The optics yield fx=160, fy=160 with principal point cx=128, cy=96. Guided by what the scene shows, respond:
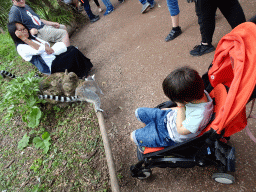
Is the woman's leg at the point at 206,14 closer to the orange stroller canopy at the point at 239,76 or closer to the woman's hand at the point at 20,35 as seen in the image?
the orange stroller canopy at the point at 239,76

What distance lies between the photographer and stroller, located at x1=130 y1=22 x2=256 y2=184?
1116 millimetres

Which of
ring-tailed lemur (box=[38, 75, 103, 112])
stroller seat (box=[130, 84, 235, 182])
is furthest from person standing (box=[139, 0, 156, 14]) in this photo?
stroller seat (box=[130, 84, 235, 182])

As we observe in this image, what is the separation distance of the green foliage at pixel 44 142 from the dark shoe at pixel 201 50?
3.22 meters

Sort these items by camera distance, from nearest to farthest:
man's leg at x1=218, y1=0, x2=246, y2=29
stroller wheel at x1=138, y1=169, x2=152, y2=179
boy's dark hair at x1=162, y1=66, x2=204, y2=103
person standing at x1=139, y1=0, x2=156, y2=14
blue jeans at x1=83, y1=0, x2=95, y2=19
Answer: boy's dark hair at x1=162, y1=66, x2=204, y2=103
stroller wheel at x1=138, y1=169, x2=152, y2=179
man's leg at x1=218, y1=0, x2=246, y2=29
person standing at x1=139, y1=0, x2=156, y2=14
blue jeans at x1=83, y1=0, x2=95, y2=19

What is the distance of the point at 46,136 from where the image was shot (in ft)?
9.95

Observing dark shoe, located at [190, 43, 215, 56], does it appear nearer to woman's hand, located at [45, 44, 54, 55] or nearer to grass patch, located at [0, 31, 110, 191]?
grass patch, located at [0, 31, 110, 191]

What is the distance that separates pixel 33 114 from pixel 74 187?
180cm

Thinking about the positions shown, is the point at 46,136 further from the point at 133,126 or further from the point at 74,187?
the point at 133,126

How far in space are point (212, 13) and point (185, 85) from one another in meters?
2.00

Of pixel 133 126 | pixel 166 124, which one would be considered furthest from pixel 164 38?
pixel 166 124

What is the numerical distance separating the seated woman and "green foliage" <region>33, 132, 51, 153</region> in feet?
4.91

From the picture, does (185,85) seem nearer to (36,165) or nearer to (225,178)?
(225,178)

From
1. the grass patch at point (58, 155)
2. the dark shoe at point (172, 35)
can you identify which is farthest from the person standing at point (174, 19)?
the grass patch at point (58, 155)

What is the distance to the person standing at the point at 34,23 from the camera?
3.53 metres
